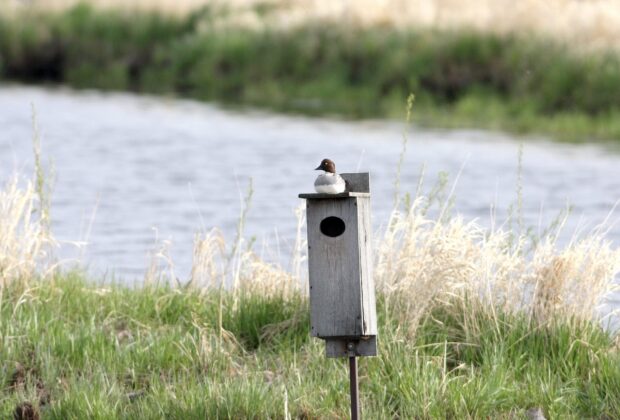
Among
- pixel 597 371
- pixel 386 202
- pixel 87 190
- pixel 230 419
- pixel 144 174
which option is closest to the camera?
pixel 230 419

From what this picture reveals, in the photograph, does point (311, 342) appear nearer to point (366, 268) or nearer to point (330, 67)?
point (366, 268)

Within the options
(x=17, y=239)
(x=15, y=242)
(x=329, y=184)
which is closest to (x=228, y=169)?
(x=17, y=239)

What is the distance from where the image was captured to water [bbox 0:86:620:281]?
13.3 m

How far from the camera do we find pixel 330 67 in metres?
26.9

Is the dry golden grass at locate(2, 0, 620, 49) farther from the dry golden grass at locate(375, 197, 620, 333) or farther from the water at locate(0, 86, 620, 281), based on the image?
the dry golden grass at locate(375, 197, 620, 333)

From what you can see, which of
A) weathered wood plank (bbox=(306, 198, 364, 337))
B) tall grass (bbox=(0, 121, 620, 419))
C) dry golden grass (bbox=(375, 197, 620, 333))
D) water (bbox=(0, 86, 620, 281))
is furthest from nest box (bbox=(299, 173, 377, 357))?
water (bbox=(0, 86, 620, 281))

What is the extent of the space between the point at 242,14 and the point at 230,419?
2779 cm

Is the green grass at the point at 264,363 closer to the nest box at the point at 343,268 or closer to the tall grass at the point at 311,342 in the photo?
the tall grass at the point at 311,342

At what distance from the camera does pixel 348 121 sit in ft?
76.2

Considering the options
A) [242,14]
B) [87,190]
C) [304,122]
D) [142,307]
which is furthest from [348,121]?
[142,307]

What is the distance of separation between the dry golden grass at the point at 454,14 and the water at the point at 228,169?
350 cm

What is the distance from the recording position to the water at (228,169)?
13273 millimetres

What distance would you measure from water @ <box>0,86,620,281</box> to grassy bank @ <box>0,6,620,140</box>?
154 centimetres

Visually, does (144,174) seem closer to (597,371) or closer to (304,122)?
(304,122)
